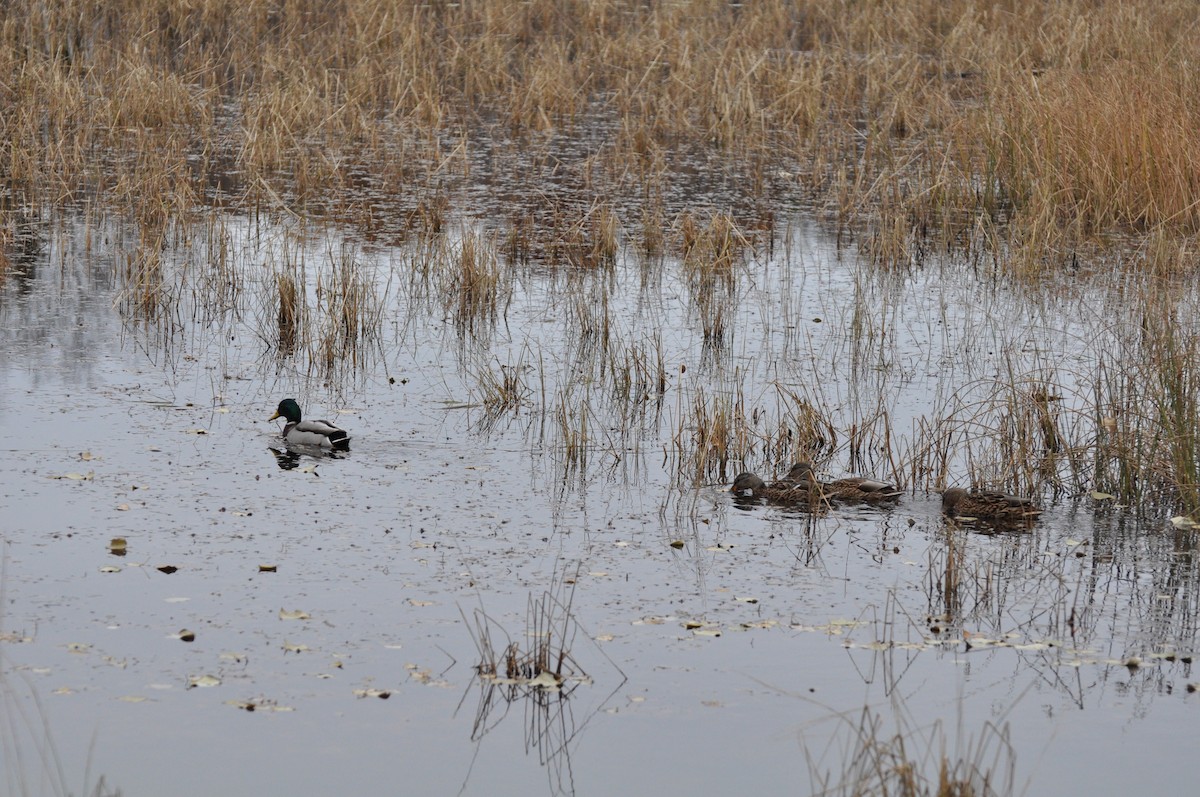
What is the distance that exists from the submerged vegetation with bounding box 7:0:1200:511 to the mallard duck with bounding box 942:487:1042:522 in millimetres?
241

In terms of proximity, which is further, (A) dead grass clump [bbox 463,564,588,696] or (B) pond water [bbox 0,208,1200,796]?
(A) dead grass clump [bbox 463,564,588,696]

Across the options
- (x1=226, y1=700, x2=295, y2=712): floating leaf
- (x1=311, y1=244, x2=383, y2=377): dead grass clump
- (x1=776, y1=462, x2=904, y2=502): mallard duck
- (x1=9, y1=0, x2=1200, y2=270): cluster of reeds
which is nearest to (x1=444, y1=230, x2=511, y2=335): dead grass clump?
(x1=311, y1=244, x2=383, y2=377): dead grass clump

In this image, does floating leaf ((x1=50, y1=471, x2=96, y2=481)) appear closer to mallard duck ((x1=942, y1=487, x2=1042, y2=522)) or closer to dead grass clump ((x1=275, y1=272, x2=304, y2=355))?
dead grass clump ((x1=275, y1=272, x2=304, y2=355))

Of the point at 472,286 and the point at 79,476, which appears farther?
the point at 472,286

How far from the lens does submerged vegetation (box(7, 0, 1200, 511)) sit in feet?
30.0

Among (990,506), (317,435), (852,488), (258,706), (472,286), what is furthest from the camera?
→ (472,286)

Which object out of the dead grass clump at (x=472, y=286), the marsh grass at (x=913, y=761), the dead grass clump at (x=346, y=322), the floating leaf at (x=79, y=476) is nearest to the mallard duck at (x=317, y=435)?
the floating leaf at (x=79, y=476)

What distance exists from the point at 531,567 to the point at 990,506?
7.51 ft

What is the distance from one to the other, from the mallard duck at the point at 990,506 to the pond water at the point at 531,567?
0.13 metres

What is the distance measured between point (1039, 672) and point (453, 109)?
1373 cm

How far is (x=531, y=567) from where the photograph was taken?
7.16 meters

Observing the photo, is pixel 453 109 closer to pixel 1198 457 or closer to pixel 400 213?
pixel 400 213

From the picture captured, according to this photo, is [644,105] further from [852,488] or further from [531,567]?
[531,567]

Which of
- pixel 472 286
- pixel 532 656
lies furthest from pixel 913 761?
pixel 472 286
